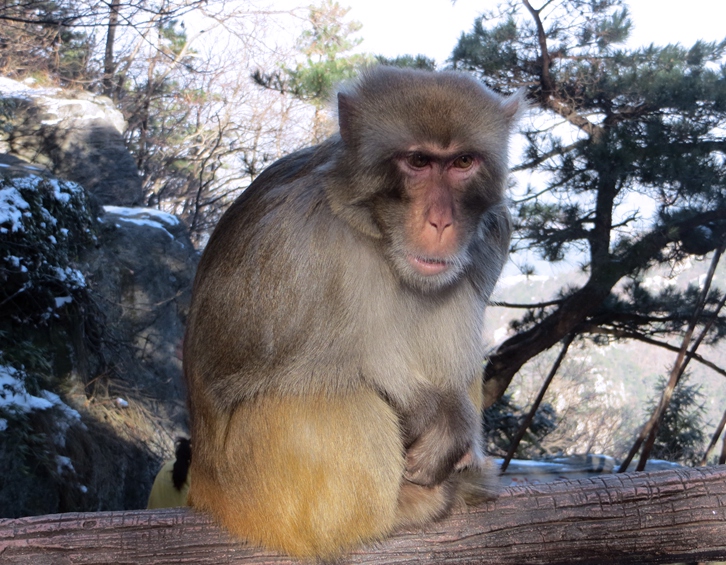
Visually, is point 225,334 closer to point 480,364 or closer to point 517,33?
point 480,364

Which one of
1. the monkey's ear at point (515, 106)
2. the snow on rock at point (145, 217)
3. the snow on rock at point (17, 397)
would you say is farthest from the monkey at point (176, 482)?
the snow on rock at point (145, 217)

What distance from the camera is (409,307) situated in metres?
2.55

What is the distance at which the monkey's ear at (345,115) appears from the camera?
243cm

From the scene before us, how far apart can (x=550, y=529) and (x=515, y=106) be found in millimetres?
1563

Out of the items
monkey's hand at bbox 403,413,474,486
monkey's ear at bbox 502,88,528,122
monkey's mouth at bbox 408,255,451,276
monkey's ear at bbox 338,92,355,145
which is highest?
monkey's ear at bbox 502,88,528,122

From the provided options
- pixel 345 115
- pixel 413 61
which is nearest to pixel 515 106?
pixel 345 115

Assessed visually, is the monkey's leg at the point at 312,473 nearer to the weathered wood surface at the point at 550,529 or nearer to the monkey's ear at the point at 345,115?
the weathered wood surface at the point at 550,529

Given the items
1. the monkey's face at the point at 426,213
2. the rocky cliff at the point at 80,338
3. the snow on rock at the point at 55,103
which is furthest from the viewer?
the snow on rock at the point at 55,103

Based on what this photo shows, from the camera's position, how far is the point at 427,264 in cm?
234

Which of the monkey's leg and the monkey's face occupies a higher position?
the monkey's face

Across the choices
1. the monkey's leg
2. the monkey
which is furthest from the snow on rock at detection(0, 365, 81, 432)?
the monkey's leg

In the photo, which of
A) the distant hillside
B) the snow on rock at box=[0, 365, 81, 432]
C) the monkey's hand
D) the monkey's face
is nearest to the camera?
the monkey's face

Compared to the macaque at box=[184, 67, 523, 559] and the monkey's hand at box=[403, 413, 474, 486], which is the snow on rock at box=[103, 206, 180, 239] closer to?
the macaque at box=[184, 67, 523, 559]

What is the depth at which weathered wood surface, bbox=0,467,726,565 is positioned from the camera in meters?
2.44
